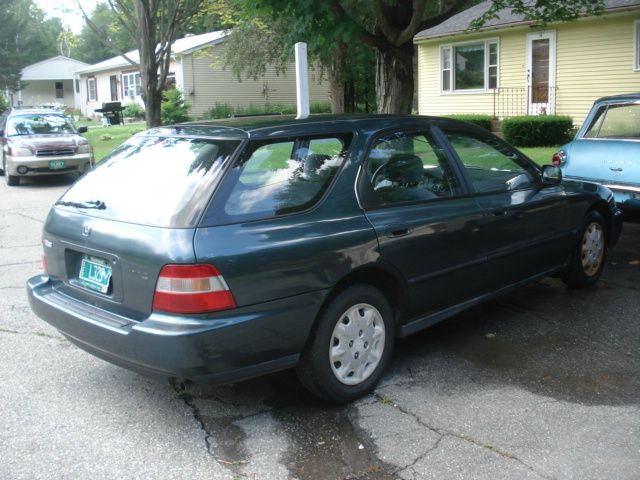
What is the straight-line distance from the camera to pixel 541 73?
69.7 ft

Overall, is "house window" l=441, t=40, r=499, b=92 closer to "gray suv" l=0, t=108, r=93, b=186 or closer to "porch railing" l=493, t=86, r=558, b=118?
"porch railing" l=493, t=86, r=558, b=118

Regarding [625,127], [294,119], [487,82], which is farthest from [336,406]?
[487,82]

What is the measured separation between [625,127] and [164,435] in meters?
6.56

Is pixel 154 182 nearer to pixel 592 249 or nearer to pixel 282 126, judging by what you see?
pixel 282 126

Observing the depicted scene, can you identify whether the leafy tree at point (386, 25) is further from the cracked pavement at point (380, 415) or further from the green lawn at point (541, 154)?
the cracked pavement at point (380, 415)

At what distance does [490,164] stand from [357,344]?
6.82ft

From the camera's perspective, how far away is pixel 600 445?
11.7 feet

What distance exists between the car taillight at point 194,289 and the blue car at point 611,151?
552 cm

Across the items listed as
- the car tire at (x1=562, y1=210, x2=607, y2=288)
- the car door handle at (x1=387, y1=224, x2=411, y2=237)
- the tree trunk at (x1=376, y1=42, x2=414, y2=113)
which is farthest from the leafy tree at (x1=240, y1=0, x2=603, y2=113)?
the car door handle at (x1=387, y1=224, x2=411, y2=237)

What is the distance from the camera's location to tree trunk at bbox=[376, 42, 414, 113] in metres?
9.68

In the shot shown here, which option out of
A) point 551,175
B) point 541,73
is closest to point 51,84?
point 541,73

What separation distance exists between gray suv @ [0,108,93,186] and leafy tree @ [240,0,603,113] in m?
7.59

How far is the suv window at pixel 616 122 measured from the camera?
7961 mm

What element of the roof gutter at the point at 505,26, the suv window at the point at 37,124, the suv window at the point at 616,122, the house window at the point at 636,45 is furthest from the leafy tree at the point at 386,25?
the house window at the point at 636,45
